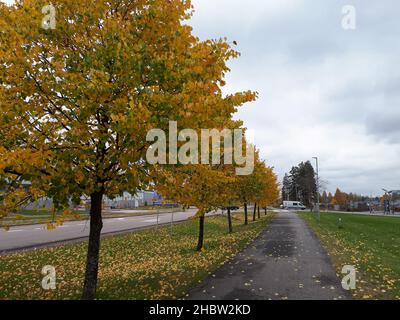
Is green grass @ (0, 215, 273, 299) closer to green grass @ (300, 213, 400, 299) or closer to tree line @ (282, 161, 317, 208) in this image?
green grass @ (300, 213, 400, 299)

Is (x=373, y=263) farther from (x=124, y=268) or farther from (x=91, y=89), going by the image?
(x=91, y=89)

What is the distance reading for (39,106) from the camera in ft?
20.4

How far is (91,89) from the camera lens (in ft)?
17.8

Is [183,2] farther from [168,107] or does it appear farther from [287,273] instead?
[287,273]

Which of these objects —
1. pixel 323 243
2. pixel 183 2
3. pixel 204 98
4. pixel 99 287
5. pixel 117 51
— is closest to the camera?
pixel 117 51

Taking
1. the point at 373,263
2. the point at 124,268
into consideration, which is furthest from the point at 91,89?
the point at 373,263

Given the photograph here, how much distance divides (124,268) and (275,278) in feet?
18.0

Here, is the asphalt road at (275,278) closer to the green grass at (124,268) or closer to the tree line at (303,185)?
the green grass at (124,268)

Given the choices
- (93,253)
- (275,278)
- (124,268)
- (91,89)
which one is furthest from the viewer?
(124,268)

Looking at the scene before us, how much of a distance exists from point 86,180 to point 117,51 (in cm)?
241

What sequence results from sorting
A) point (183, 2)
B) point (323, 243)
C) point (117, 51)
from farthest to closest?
point (323, 243), point (183, 2), point (117, 51)

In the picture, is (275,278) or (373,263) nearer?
(275,278)

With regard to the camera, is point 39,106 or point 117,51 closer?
point 117,51

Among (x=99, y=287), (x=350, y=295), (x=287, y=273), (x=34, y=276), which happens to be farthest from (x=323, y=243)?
(x=34, y=276)
